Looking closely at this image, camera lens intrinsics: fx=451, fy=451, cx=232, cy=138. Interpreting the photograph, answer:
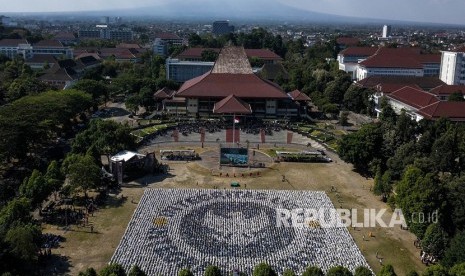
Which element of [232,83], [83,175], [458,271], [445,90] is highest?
[232,83]

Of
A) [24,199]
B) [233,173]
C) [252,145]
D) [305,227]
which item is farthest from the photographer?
[252,145]

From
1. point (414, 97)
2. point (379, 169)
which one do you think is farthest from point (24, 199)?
point (414, 97)

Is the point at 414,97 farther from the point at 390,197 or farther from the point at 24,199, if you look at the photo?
the point at 24,199

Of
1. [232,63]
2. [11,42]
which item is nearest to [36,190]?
[232,63]

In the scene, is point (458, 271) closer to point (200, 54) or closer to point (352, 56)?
point (352, 56)

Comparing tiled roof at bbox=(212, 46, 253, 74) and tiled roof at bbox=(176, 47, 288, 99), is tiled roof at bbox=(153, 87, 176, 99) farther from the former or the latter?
tiled roof at bbox=(212, 46, 253, 74)

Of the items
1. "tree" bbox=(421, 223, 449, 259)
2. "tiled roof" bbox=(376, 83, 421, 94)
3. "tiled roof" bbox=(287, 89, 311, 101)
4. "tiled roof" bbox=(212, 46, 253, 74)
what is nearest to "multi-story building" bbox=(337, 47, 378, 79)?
"tiled roof" bbox=(376, 83, 421, 94)

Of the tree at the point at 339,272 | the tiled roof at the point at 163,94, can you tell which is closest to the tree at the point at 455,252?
the tree at the point at 339,272
